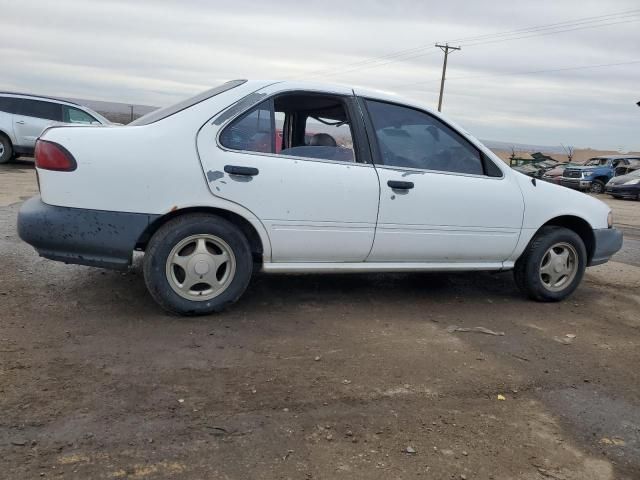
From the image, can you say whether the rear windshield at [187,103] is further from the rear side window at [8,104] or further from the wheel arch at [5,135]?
the wheel arch at [5,135]

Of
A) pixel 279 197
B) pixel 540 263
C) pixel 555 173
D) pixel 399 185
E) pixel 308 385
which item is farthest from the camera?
pixel 555 173

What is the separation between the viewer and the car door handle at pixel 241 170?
4023 millimetres

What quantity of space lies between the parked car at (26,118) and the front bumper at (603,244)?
1236 centimetres

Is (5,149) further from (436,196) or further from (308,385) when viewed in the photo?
(308,385)

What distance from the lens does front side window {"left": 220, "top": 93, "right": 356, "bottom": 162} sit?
13.7 feet

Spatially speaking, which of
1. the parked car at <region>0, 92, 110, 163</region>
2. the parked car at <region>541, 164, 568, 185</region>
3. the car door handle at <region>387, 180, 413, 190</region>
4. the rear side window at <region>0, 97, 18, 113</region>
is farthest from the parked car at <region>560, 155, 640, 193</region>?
the car door handle at <region>387, 180, 413, 190</region>

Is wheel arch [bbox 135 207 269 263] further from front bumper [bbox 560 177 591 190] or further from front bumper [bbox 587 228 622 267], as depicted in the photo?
front bumper [bbox 560 177 591 190]

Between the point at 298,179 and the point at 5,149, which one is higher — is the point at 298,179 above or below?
above

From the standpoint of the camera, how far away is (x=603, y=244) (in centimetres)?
548

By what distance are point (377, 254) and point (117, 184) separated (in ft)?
6.23

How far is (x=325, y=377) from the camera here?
3426 millimetres

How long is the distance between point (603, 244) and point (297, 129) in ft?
9.67

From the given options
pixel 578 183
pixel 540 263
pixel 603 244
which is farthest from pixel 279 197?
pixel 578 183

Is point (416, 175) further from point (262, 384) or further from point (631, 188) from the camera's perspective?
point (631, 188)
